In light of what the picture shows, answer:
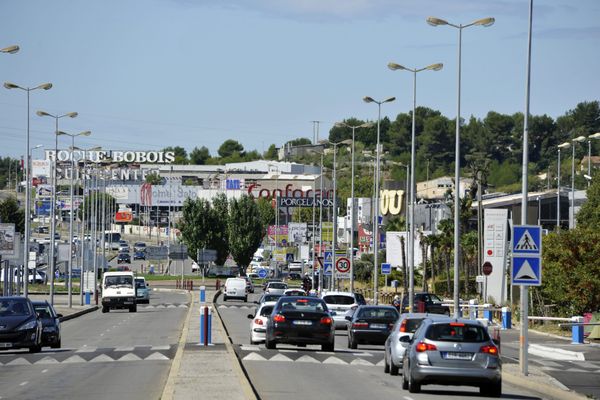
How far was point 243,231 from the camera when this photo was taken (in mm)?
144625

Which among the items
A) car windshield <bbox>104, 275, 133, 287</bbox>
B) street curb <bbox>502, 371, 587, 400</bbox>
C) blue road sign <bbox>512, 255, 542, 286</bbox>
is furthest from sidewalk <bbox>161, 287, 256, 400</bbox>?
car windshield <bbox>104, 275, 133, 287</bbox>

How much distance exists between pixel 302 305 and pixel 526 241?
410 inches

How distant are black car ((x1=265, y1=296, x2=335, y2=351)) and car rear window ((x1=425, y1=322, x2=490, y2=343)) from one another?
41.8 ft

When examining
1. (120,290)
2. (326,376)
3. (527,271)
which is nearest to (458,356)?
(326,376)

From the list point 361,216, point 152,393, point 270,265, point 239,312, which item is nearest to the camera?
point 152,393

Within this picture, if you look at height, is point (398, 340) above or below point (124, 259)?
above

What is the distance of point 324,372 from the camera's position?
97.3 ft

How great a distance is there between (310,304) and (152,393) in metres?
14.9

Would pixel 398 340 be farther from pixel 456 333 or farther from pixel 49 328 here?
pixel 49 328

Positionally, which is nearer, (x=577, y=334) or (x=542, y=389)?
(x=542, y=389)

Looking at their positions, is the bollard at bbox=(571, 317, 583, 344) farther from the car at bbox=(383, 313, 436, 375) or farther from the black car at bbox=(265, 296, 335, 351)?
the car at bbox=(383, 313, 436, 375)

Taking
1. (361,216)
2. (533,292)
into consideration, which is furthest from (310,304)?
(361,216)

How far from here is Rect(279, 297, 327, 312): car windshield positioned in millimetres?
37219

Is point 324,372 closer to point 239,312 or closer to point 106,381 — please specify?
point 106,381
